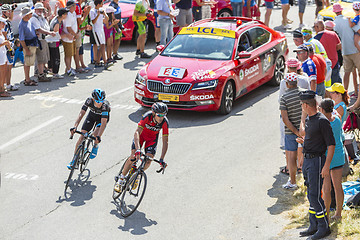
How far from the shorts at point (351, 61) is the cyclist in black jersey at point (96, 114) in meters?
6.32

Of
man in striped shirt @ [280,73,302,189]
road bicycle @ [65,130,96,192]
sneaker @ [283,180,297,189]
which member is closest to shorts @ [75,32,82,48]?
road bicycle @ [65,130,96,192]

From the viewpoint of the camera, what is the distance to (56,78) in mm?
16703

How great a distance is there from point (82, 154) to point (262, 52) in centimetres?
639

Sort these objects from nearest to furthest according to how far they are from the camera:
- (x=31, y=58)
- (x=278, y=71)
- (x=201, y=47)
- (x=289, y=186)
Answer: (x=289, y=186) < (x=201, y=47) < (x=31, y=58) < (x=278, y=71)

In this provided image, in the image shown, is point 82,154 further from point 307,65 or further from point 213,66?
point 213,66

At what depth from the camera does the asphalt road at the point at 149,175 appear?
879cm

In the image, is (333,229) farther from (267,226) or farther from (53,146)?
(53,146)

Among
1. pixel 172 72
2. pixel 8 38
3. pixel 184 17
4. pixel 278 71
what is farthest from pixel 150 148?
pixel 184 17

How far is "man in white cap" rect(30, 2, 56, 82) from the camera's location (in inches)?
621

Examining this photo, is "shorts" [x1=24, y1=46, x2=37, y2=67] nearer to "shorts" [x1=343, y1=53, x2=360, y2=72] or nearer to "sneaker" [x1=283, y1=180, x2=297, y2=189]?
"shorts" [x1=343, y1=53, x2=360, y2=72]

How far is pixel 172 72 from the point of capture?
527 inches

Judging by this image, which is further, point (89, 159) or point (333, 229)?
point (89, 159)

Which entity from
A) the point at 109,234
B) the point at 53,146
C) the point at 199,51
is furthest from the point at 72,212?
the point at 199,51

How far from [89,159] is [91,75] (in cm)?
653
